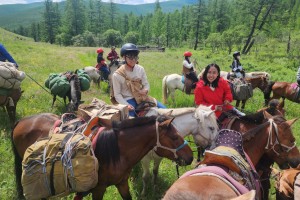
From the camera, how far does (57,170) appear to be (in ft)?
10.9

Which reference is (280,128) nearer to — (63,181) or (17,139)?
(63,181)

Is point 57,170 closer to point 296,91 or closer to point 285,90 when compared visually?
point 296,91

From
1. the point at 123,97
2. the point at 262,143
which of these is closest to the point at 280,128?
the point at 262,143

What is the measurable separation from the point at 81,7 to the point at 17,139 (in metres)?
87.3

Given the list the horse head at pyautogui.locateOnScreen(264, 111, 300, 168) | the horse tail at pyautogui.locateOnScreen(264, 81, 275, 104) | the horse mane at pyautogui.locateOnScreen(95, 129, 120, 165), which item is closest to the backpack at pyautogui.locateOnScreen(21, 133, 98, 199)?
the horse mane at pyautogui.locateOnScreen(95, 129, 120, 165)

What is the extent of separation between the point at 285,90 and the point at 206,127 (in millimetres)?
8813

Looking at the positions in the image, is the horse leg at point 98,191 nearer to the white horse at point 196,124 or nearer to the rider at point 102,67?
the white horse at point 196,124

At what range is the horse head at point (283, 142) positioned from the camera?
12.7 ft

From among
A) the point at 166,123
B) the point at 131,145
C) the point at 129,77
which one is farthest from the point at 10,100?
the point at 166,123

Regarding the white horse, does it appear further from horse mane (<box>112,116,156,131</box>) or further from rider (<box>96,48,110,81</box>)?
rider (<box>96,48,110,81</box>)

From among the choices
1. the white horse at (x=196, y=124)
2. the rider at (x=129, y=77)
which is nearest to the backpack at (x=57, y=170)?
the rider at (x=129, y=77)

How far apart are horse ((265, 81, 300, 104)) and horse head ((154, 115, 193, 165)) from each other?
945cm

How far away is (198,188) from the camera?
7.37 ft

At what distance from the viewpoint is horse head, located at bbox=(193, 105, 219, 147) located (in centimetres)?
477
